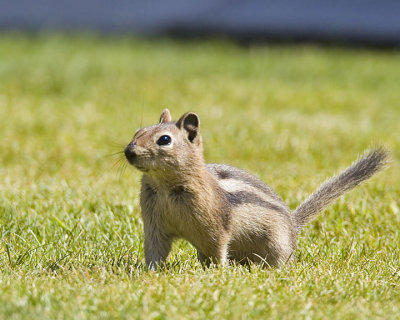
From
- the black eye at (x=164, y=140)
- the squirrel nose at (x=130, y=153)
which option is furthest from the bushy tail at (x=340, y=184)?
the squirrel nose at (x=130, y=153)

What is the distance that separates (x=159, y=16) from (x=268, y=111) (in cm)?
773

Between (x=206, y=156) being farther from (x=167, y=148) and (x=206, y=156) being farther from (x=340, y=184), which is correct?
(x=167, y=148)

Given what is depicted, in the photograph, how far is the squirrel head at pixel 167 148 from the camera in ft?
13.0

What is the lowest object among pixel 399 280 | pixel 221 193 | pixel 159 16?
pixel 399 280

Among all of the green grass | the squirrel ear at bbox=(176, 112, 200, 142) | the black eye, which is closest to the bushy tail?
the green grass

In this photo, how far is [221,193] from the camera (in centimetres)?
430

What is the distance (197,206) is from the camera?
4.14 m

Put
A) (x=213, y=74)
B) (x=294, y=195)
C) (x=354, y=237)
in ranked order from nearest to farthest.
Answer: (x=354, y=237)
(x=294, y=195)
(x=213, y=74)

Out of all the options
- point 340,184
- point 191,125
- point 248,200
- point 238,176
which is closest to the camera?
point 191,125

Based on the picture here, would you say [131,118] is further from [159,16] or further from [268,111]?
[159,16]

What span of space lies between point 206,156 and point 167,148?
3586 millimetres

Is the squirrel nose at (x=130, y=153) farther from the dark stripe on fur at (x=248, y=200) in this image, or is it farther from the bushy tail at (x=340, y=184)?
the bushy tail at (x=340, y=184)

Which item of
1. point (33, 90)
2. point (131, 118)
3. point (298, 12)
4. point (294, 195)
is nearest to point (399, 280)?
point (294, 195)

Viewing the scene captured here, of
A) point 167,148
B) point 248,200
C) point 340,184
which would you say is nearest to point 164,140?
point 167,148
